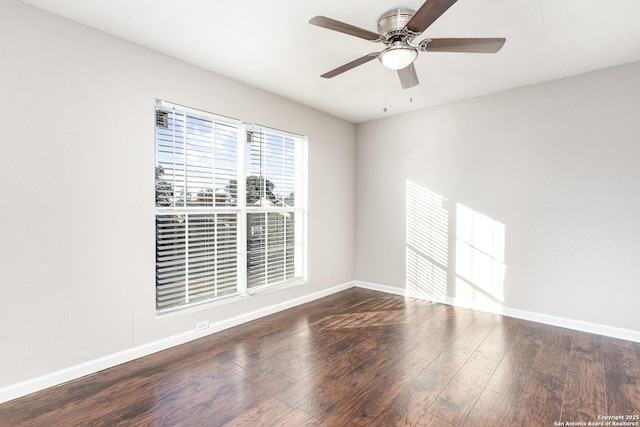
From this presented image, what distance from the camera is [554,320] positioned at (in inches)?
124

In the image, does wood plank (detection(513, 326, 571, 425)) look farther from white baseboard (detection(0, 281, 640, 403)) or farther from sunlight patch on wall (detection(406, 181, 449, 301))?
sunlight patch on wall (detection(406, 181, 449, 301))

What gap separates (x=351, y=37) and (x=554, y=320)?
3.46 meters

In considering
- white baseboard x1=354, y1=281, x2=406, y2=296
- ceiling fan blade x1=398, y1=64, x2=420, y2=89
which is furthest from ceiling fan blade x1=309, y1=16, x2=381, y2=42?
white baseboard x1=354, y1=281, x2=406, y2=296

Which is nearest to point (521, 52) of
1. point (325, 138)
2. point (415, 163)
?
point (415, 163)

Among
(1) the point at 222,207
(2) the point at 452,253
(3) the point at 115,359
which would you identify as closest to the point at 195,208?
(1) the point at 222,207

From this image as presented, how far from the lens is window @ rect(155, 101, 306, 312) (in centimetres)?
271

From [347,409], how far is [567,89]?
12.0ft

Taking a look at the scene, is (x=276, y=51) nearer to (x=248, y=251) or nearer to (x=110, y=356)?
(x=248, y=251)

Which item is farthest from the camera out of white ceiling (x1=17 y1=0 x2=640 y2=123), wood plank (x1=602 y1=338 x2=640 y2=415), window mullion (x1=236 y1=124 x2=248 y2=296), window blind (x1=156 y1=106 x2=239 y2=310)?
window mullion (x1=236 y1=124 x2=248 y2=296)

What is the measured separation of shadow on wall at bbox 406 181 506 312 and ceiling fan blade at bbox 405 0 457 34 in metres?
2.57

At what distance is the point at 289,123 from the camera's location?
3736 mm

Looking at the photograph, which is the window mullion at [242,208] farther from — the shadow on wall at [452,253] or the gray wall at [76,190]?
the shadow on wall at [452,253]

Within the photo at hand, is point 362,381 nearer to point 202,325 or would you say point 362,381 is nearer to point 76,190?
point 202,325

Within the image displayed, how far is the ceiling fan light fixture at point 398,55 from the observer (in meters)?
1.93
